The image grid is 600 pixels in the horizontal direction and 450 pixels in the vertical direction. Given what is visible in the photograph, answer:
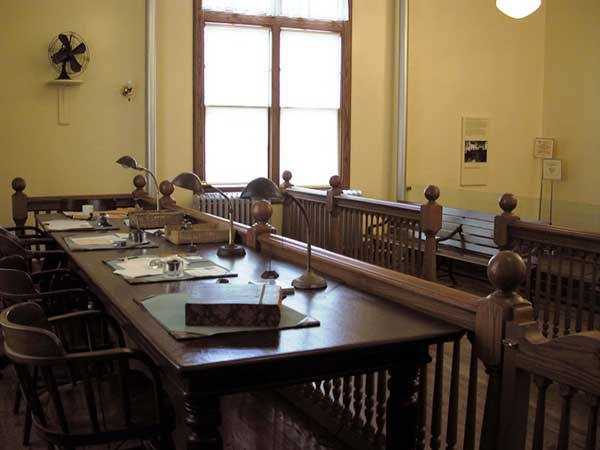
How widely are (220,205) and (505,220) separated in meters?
3.67

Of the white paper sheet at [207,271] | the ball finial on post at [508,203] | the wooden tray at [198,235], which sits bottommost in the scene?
the white paper sheet at [207,271]

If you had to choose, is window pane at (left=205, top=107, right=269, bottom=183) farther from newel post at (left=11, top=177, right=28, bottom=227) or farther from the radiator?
newel post at (left=11, top=177, right=28, bottom=227)

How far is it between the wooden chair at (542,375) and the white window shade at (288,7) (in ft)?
19.7

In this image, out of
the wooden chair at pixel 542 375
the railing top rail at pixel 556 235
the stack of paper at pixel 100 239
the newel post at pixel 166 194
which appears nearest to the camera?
the wooden chair at pixel 542 375

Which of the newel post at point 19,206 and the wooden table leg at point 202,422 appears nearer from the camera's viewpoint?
the wooden table leg at point 202,422

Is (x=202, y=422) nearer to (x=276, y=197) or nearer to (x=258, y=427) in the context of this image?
(x=276, y=197)

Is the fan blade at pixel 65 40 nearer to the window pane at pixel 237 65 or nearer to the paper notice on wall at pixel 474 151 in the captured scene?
the window pane at pixel 237 65

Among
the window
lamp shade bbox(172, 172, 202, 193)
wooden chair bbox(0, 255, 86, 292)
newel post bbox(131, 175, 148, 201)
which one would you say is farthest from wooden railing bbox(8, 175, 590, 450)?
the window

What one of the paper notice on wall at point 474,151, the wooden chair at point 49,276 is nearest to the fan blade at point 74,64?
the wooden chair at point 49,276

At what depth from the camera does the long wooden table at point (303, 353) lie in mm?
1877

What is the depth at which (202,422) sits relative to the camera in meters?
1.89

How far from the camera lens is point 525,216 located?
6832mm

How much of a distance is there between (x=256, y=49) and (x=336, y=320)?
572 cm

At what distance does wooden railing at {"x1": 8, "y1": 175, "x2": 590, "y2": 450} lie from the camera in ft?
6.49
